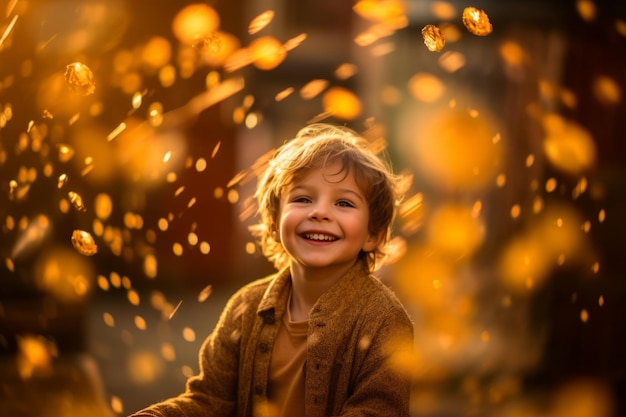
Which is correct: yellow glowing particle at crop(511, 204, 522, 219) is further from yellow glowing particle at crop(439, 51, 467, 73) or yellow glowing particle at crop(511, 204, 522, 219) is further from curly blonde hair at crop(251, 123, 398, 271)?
curly blonde hair at crop(251, 123, 398, 271)

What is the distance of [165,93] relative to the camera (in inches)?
166

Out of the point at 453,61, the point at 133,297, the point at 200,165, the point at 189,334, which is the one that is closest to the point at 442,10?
the point at 453,61

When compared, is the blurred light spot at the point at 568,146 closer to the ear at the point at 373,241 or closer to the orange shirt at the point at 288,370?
the ear at the point at 373,241

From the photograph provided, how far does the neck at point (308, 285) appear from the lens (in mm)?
1417

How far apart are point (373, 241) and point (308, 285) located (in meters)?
0.14

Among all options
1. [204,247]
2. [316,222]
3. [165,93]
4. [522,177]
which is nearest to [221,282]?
[204,247]

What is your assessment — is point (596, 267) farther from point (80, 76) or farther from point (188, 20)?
point (188, 20)

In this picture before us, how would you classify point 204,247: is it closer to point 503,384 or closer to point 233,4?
point 233,4

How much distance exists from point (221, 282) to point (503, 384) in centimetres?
197

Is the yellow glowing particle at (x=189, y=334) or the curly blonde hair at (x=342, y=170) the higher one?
the curly blonde hair at (x=342, y=170)

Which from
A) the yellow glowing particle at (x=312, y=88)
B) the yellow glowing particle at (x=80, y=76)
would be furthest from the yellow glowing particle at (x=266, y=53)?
the yellow glowing particle at (x=80, y=76)

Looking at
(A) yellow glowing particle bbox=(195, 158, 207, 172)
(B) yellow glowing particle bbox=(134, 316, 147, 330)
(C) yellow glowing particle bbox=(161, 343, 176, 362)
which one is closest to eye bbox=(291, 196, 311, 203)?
(C) yellow glowing particle bbox=(161, 343, 176, 362)

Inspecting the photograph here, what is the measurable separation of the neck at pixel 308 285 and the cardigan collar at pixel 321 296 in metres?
0.02

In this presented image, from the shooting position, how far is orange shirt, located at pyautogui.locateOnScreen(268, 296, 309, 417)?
137 centimetres
